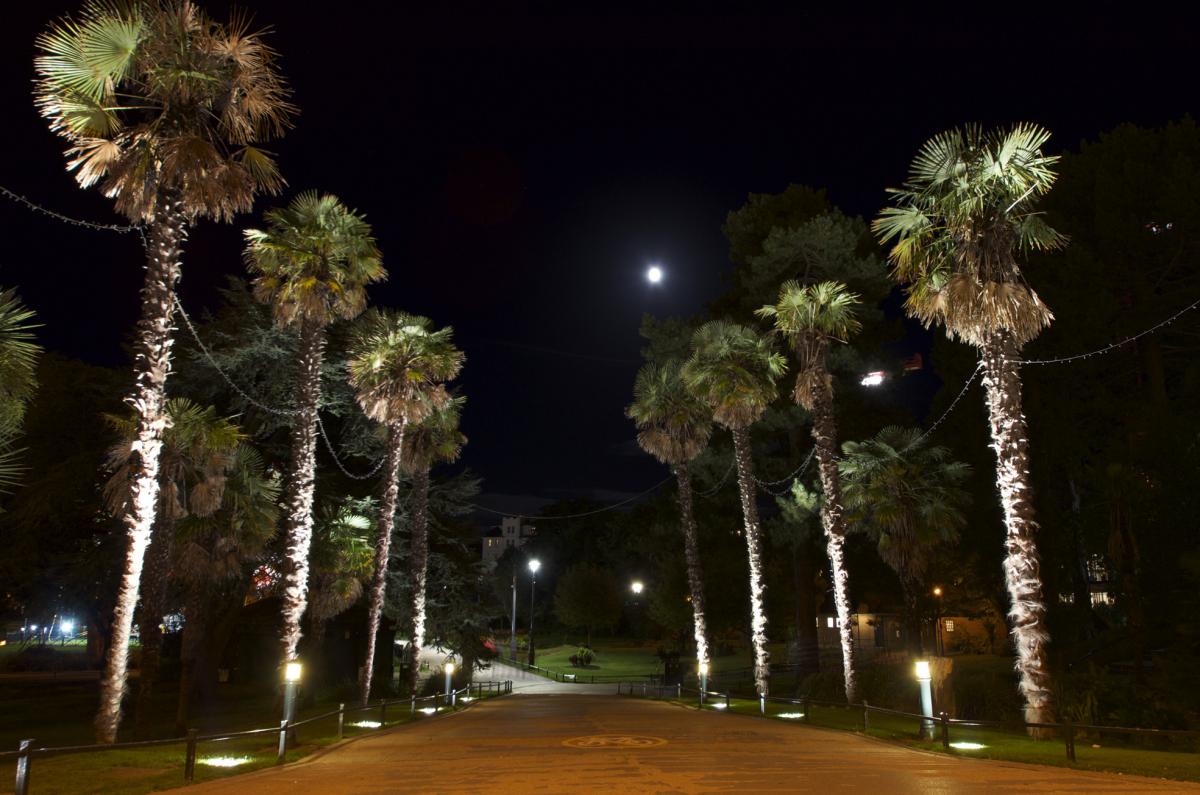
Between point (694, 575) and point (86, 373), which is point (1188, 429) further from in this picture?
point (86, 373)

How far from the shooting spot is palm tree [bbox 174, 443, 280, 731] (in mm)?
24094

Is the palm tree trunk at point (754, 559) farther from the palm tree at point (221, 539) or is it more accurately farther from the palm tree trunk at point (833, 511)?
the palm tree at point (221, 539)

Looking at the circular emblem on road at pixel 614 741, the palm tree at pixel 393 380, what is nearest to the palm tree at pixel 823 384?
the circular emblem on road at pixel 614 741

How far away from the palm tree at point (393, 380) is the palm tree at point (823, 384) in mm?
12691

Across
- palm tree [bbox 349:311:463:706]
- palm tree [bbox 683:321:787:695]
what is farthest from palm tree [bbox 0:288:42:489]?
palm tree [bbox 683:321:787:695]

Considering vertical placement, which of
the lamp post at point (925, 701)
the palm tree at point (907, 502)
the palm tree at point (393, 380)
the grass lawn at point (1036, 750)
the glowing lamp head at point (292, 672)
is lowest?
the grass lawn at point (1036, 750)

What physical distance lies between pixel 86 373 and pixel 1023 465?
1311 inches

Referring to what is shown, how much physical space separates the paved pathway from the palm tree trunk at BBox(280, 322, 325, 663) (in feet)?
15.2

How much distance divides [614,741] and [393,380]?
1651 centimetres

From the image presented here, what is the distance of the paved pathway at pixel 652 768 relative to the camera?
10.8 metres

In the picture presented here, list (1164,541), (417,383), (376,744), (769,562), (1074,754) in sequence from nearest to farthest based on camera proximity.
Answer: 1. (1074,754)
2. (376,744)
3. (1164,541)
4. (417,383)
5. (769,562)

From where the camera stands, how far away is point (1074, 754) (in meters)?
13.6

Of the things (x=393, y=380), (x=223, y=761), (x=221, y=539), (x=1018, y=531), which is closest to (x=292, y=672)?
(x=223, y=761)

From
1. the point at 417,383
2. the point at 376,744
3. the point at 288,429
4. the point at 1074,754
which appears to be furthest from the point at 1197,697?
the point at 288,429
